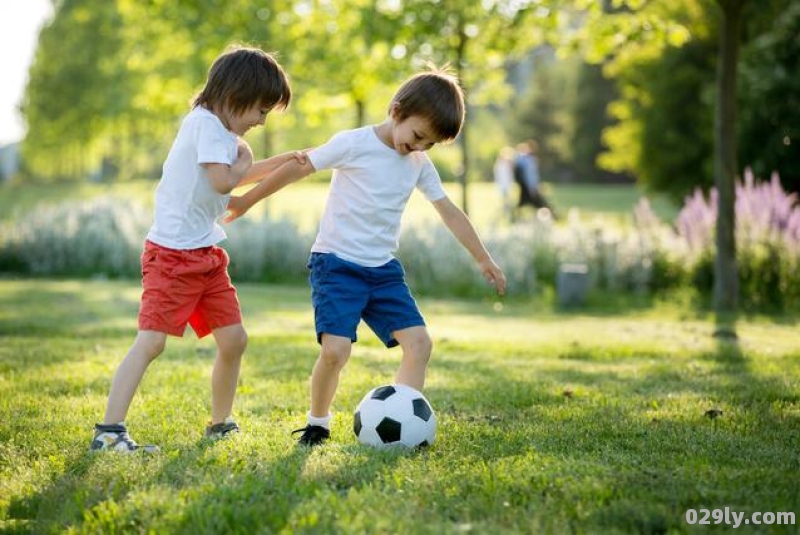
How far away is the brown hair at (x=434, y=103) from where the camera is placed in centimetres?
447

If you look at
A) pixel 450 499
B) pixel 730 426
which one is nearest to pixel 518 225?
pixel 730 426

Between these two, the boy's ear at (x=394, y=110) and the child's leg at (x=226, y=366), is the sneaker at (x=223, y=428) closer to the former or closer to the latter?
the child's leg at (x=226, y=366)

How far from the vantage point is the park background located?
357 cm

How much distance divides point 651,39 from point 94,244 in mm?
9262

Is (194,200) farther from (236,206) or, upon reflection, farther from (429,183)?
(429,183)

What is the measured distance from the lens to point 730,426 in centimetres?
482

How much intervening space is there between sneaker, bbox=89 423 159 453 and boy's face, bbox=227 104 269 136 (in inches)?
58.6

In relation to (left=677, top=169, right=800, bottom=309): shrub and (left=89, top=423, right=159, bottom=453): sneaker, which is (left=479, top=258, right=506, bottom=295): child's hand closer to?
(left=89, top=423, right=159, bottom=453): sneaker

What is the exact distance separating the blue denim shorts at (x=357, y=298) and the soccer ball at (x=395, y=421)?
323mm

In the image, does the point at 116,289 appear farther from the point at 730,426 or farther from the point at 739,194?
the point at 730,426

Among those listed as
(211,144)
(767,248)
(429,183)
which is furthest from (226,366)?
(767,248)

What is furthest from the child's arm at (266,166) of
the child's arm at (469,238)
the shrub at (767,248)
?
the shrub at (767,248)

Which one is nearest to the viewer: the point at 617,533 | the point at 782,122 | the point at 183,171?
the point at 617,533

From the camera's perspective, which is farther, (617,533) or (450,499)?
(450,499)
